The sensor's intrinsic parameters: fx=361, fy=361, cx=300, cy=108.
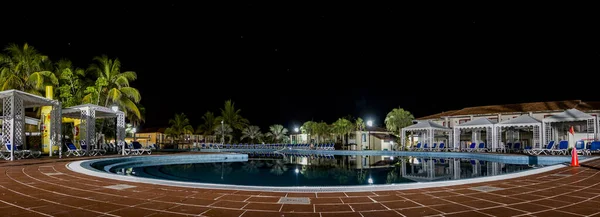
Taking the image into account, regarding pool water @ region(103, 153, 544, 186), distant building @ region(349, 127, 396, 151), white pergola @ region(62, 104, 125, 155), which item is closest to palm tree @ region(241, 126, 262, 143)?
distant building @ region(349, 127, 396, 151)

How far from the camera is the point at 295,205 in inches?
146

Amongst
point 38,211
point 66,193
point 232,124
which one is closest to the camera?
point 38,211

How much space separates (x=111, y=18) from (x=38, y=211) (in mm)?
16489

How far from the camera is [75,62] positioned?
71.0ft

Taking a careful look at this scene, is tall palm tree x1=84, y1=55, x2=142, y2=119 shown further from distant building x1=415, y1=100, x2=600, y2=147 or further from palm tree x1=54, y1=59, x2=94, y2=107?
distant building x1=415, y1=100, x2=600, y2=147

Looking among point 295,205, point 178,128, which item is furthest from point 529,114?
point 178,128

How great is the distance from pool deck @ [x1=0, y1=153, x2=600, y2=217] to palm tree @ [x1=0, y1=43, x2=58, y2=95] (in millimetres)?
15281

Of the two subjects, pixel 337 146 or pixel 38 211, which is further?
pixel 337 146

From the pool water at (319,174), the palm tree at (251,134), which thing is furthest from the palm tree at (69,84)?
the palm tree at (251,134)

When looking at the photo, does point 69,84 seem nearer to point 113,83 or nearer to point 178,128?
point 113,83

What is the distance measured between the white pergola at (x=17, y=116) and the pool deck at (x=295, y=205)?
694 cm

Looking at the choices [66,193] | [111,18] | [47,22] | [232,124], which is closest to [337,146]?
[232,124]

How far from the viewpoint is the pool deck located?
333 cm

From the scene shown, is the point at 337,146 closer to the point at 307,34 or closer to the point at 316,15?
the point at 307,34
